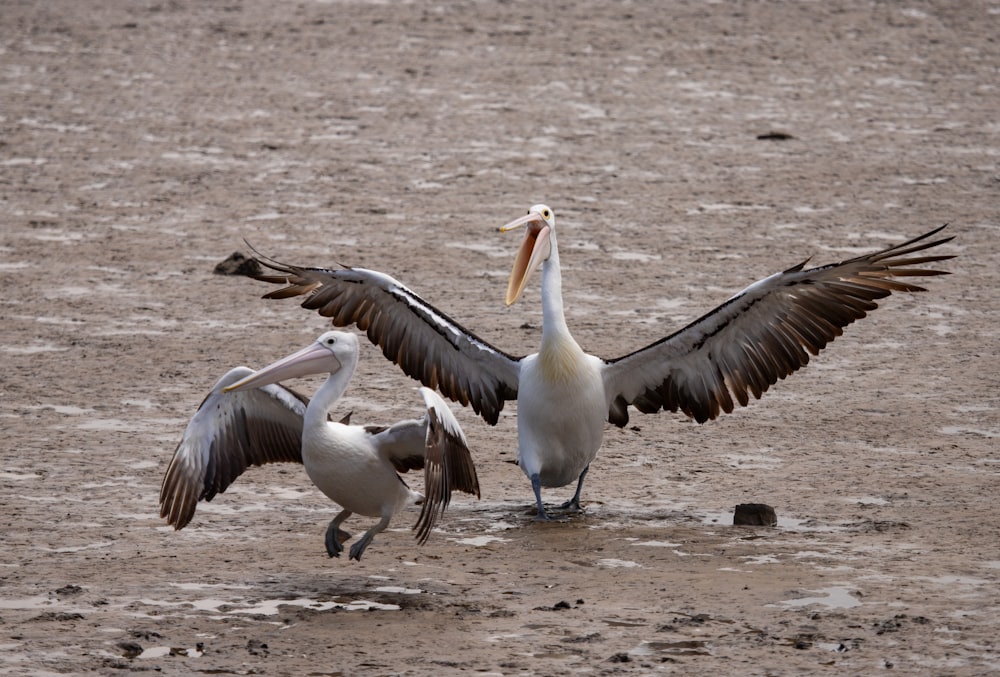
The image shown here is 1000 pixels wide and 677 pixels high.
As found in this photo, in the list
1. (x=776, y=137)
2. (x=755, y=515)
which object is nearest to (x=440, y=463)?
(x=755, y=515)

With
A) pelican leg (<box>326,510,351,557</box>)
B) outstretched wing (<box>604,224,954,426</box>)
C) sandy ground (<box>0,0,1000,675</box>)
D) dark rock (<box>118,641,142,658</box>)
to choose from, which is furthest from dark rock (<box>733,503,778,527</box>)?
dark rock (<box>118,641,142,658</box>)

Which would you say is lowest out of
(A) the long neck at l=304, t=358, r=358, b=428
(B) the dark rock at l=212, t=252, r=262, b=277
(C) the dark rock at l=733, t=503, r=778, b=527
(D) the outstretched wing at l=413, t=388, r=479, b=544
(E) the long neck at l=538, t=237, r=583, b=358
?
(C) the dark rock at l=733, t=503, r=778, b=527

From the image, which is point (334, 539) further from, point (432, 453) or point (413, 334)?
point (413, 334)

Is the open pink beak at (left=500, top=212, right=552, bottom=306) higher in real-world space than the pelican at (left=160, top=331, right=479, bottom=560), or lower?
higher

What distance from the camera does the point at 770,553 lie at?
7.42 metres

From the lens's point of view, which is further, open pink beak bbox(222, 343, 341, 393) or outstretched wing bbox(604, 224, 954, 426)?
outstretched wing bbox(604, 224, 954, 426)

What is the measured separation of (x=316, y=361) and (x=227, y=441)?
58 cm

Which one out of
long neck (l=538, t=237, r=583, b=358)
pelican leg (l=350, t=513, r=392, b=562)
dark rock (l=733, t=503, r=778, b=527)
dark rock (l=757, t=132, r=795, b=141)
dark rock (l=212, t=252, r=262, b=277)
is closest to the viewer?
pelican leg (l=350, t=513, r=392, b=562)

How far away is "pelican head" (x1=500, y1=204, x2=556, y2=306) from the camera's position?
27.7ft

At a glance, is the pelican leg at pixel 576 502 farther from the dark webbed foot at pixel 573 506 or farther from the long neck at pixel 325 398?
the long neck at pixel 325 398

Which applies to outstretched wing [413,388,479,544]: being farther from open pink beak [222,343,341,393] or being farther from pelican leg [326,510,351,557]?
open pink beak [222,343,341,393]

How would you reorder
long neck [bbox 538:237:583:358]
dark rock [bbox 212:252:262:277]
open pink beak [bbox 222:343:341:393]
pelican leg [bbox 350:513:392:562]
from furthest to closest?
1. dark rock [bbox 212:252:262:277]
2. long neck [bbox 538:237:583:358]
3. open pink beak [bbox 222:343:341:393]
4. pelican leg [bbox 350:513:392:562]

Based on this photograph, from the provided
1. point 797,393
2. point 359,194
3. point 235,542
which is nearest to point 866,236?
point 797,393

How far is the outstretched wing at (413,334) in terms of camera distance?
8391 millimetres
